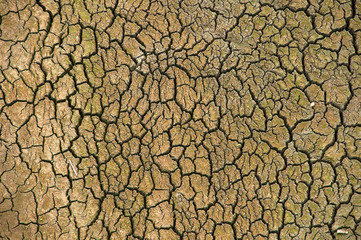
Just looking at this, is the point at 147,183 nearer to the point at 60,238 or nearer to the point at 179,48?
the point at 60,238

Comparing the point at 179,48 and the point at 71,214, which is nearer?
the point at 71,214

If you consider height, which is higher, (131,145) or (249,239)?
(131,145)

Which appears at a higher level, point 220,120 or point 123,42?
point 123,42

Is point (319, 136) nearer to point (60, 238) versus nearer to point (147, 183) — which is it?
point (147, 183)

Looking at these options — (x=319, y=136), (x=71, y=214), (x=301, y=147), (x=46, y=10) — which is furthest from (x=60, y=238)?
(x=319, y=136)

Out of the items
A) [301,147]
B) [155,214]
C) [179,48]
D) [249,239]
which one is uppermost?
[179,48]

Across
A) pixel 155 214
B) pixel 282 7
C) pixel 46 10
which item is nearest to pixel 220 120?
pixel 155 214
